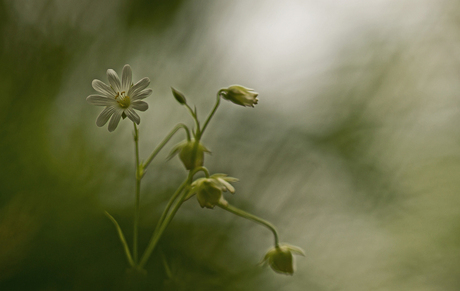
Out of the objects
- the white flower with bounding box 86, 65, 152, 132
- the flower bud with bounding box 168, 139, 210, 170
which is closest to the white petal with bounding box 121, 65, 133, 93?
the white flower with bounding box 86, 65, 152, 132

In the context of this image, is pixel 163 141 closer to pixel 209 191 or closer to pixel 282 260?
pixel 209 191

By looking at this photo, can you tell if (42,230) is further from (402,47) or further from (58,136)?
(402,47)

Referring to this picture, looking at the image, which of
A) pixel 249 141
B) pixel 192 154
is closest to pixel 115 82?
pixel 192 154

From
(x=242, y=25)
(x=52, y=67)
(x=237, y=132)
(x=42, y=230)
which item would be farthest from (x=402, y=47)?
(x=42, y=230)

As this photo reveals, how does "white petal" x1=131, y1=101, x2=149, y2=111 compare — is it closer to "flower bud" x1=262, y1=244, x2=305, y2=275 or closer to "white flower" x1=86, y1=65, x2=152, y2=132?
"white flower" x1=86, y1=65, x2=152, y2=132

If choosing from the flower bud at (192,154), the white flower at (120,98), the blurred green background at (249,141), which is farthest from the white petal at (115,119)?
the blurred green background at (249,141)

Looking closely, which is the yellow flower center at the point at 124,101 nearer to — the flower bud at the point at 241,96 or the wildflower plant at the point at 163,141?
the wildflower plant at the point at 163,141
